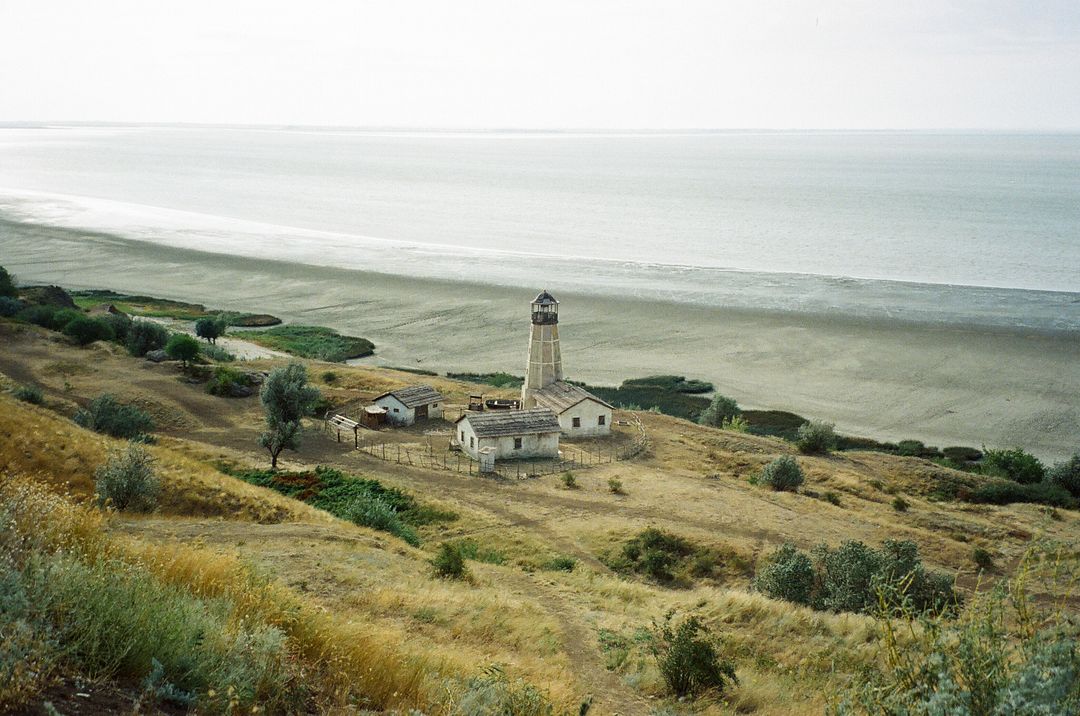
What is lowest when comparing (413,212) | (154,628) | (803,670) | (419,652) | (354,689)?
(803,670)

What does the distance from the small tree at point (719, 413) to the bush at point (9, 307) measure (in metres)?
46.8

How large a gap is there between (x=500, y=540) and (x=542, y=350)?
1745 centimetres

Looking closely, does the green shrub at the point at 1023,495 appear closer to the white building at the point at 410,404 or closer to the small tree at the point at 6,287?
the white building at the point at 410,404

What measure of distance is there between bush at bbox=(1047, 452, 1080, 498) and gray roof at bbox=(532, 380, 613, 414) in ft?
71.0

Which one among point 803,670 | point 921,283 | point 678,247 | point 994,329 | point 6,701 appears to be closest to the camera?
point 6,701

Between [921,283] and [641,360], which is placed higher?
[921,283]

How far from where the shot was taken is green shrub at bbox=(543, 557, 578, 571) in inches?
973

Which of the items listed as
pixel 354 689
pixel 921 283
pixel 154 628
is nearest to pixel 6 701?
pixel 154 628

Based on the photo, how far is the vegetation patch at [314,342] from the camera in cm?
6062

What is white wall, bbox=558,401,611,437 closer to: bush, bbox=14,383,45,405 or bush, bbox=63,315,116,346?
bush, bbox=14,383,45,405

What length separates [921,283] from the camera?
86.5 metres

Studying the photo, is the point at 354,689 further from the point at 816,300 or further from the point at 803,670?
the point at 816,300

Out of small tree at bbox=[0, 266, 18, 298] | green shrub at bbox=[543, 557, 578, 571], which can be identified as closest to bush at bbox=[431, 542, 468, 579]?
green shrub at bbox=[543, 557, 578, 571]

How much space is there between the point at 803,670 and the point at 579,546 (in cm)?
1262
